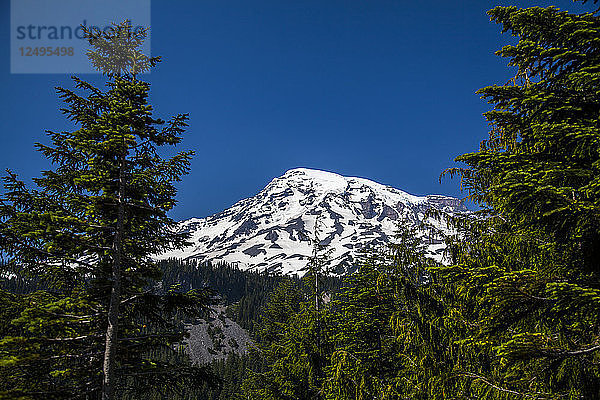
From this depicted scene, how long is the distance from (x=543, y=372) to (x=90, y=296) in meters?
9.48

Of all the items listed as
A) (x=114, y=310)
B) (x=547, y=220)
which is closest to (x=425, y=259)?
(x=547, y=220)

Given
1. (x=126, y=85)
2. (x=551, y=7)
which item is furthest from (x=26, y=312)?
(x=551, y=7)

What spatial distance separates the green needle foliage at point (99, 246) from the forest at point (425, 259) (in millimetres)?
44

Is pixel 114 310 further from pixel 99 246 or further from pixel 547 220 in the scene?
pixel 547 220

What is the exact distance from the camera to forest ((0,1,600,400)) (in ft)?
17.1

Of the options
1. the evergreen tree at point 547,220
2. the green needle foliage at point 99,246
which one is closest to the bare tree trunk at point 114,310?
the green needle foliage at point 99,246

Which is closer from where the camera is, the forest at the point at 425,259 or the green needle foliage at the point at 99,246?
the forest at the point at 425,259

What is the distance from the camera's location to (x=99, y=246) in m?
7.96

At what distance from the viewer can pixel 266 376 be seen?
17.5m

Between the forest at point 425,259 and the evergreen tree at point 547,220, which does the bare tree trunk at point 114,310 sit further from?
the evergreen tree at point 547,220

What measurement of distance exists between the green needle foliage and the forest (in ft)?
0.15

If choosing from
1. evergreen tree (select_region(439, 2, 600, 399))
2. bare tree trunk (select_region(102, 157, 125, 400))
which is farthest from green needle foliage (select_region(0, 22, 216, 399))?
evergreen tree (select_region(439, 2, 600, 399))

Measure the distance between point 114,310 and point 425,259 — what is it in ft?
27.3

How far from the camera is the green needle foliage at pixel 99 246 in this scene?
6984 millimetres
